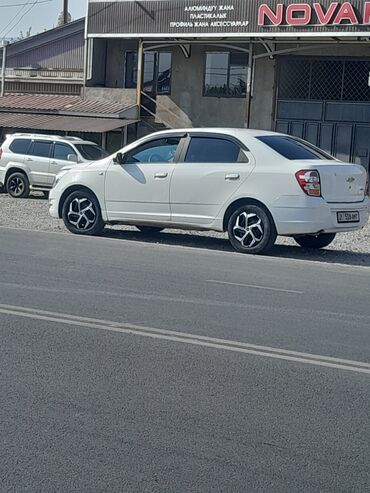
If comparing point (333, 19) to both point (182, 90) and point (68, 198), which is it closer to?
point (182, 90)

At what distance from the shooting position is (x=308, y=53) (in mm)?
27922

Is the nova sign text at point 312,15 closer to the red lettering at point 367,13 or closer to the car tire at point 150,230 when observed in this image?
the red lettering at point 367,13

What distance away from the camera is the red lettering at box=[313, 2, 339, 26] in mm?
25672

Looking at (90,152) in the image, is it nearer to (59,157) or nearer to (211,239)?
(59,157)

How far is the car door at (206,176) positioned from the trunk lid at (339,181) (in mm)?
1017

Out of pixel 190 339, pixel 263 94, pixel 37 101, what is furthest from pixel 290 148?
pixel 37 101

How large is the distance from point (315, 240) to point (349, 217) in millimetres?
1374

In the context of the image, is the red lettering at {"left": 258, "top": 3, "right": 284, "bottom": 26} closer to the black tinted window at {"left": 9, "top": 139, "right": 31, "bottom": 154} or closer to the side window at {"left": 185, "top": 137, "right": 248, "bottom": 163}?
the black tinted window at {"left": 9, "top": 139, "right": 31, "bottom": 154}

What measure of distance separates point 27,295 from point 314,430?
15.5 ft

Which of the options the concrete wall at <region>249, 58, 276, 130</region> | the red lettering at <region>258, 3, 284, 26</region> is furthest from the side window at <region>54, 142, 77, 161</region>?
the concrete wall at <region>249, 58, 276, 130</region>

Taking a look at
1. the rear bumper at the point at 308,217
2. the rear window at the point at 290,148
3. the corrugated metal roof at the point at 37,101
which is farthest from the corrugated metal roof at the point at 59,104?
the rear bumper at the point at 308,217

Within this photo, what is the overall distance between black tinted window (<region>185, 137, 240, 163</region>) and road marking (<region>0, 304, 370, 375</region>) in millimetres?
5484

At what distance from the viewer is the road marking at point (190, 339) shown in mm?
7266

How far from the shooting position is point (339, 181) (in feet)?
42.8
